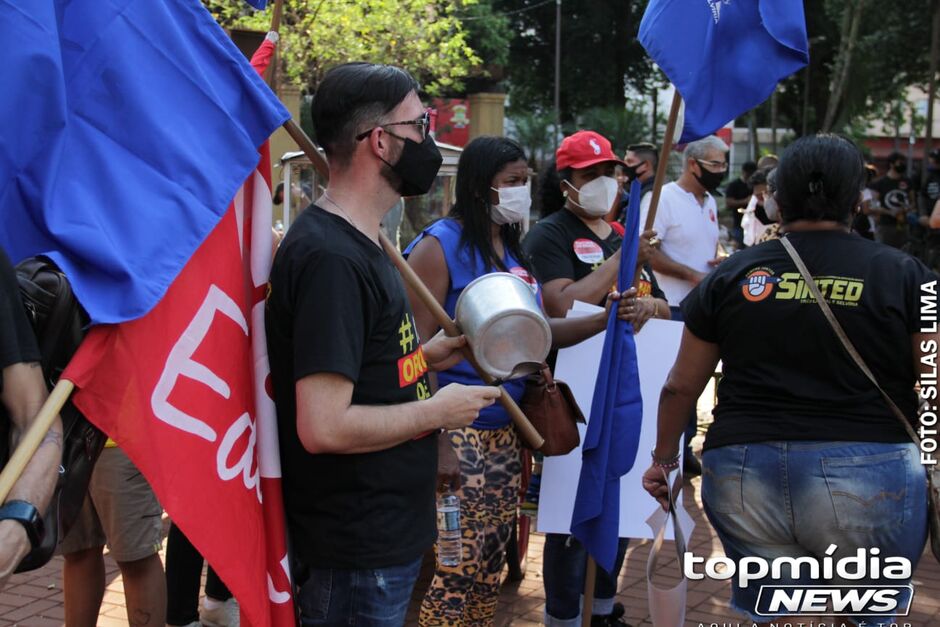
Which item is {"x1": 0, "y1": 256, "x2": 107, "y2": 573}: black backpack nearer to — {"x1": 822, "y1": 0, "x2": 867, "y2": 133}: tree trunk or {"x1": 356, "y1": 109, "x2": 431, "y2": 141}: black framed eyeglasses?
{"x1": 356, "y1": 109, "x2": 431, "y2": 141}: black framed eyeglasses

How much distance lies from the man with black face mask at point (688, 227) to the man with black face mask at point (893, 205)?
884cm

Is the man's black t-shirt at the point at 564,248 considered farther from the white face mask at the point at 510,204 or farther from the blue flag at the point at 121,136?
the blue flag at the point at 121,136

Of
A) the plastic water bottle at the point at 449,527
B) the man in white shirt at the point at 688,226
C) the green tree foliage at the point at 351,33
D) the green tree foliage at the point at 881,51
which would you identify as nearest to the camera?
the plastic water bottle at the point at 449,527

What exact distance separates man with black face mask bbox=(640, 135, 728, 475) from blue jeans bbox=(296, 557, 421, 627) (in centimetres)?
441

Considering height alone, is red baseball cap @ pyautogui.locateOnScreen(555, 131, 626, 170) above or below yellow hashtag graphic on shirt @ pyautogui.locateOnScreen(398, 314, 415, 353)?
above

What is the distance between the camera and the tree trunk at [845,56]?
2534 cm

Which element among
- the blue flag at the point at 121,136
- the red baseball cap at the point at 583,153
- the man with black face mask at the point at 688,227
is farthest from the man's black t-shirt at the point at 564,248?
the man with black face mask at the point at 688,227

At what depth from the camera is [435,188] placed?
31.0 ft

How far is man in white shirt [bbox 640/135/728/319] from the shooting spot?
681cm

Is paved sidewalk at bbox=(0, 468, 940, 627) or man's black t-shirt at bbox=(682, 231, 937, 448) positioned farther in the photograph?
paved sidewalk at bbox=(0, 468, 940, 627)

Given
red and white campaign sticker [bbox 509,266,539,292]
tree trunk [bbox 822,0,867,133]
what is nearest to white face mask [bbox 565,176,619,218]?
red and white campaign sticker [bbox 509,266,539,292]

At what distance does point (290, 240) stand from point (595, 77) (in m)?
36.9

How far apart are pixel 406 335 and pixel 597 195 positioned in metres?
2.05

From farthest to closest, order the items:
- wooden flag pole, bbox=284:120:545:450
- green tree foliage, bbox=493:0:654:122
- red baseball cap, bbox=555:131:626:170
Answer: green tree foliage, bbox=493:0:654:122, red baseball cap, bbox=555:131:626:170, wooden flag pole, bbox=284:120:545:450
